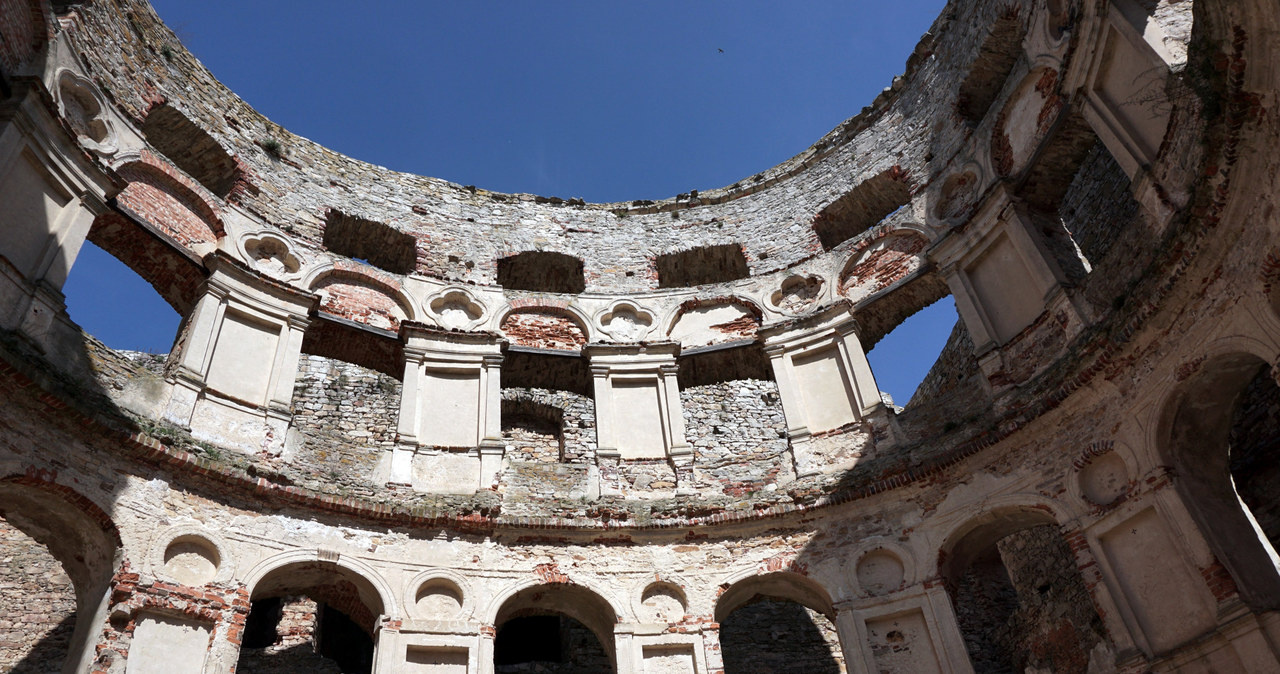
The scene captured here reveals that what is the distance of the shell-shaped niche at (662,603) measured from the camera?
31.0 ft

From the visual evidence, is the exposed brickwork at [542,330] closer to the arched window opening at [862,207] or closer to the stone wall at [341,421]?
the stone wall at [341,421]

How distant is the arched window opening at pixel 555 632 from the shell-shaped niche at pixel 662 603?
1.36 ft

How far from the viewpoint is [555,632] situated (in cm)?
1376

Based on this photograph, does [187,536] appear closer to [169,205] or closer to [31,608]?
[169,205]

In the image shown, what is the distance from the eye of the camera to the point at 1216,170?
257 inches

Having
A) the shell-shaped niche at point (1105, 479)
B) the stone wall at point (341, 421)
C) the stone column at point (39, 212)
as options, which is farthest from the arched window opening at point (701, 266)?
the stone column at point (39, 212)

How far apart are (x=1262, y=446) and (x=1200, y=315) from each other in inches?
132

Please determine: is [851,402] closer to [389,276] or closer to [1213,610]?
[1213,610]

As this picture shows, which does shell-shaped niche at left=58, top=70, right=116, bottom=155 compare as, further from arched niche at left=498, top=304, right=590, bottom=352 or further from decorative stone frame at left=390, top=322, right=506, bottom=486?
arched niche at left=498, top=304, right=590, bottom=352

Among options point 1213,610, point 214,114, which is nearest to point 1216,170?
point 1213,610

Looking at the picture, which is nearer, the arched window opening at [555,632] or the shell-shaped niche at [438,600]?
the shell-shaped niche at [438,600]

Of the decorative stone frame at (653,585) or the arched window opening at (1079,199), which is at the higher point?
the arched window opening at (1079,199)

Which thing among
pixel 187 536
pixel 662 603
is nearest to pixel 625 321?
pixel 662 603

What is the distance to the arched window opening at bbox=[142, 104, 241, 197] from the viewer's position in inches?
454
